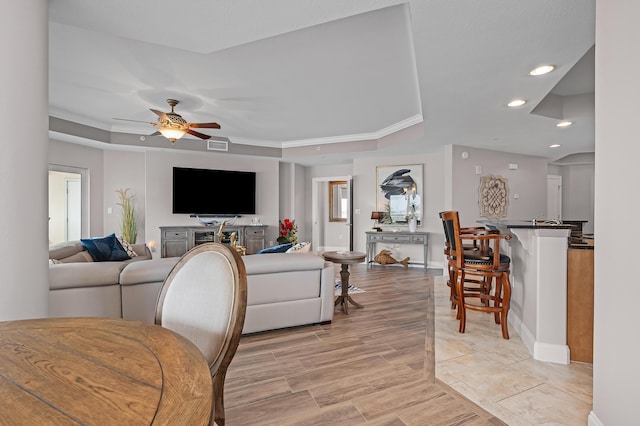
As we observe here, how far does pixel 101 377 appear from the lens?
2.15 feet

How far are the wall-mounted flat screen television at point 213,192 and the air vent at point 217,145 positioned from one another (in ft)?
1.53

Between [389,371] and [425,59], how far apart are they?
236 centimetres

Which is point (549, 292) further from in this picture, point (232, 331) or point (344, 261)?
point (232, 331)

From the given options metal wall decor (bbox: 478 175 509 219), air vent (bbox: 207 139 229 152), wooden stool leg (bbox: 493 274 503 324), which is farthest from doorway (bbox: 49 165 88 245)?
metal wall decor (bbox: 478 175 509 219)

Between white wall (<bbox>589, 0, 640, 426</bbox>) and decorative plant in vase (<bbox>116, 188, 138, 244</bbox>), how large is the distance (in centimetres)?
682

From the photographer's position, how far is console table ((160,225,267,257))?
6.31m

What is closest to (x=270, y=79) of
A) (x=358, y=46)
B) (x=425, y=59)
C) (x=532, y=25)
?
(x=358, y=46)

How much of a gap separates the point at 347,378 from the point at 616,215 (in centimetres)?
169

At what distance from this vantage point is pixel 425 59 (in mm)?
2562

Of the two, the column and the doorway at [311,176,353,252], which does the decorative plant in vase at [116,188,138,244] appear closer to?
the doorway at [311,176,353,252]

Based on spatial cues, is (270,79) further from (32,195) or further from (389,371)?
(389,371)

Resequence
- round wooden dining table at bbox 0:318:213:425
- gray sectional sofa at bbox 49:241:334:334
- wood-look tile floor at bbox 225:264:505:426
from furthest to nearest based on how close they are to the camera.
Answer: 1. gray sectional sofa at bbox 49:241:334:334
2. wood-look tile floor at bbox 225:264:505:426
3. round wooden dining table at bbox 0:318:213:425

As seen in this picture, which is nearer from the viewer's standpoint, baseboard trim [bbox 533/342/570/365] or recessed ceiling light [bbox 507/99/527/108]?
baseboard trim [bbox 533/342/570/365]

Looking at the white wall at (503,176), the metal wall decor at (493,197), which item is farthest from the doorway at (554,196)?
the metal wall decor at (493,197)
